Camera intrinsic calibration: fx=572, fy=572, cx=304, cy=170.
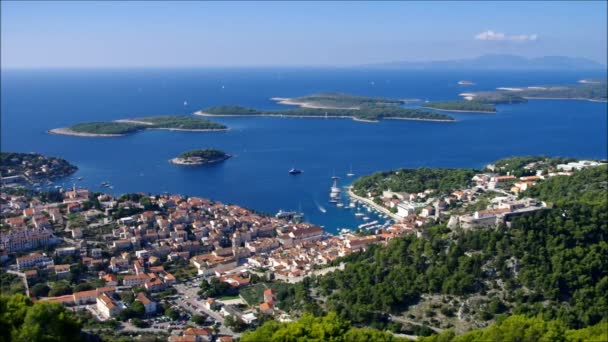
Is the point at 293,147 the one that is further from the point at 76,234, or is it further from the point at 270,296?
the point at 270,296

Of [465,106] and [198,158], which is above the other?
[465,106]

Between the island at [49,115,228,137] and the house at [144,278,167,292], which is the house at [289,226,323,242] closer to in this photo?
the house at [144,278,167,292]

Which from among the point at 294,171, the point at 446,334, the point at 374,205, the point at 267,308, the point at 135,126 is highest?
the point at 135,126

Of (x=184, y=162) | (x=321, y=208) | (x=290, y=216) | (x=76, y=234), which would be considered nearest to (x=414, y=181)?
(x=321, y=208)

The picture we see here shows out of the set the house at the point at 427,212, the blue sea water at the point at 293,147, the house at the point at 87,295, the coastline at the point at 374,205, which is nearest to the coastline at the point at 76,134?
the blue sea water at the point at 293,147

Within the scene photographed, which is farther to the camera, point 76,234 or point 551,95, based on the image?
Answer: point 551,95

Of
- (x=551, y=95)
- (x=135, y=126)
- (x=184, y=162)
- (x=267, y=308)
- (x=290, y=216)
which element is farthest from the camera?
(x=551, y=95)
